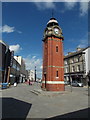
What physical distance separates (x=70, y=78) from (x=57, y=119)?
116 feet

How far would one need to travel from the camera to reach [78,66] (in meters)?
40.1

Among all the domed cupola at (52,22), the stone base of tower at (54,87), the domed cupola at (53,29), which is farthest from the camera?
the domed cupola at (52,22)

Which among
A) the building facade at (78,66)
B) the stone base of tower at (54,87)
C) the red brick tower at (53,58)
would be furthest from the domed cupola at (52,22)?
the building facade at (78,66)

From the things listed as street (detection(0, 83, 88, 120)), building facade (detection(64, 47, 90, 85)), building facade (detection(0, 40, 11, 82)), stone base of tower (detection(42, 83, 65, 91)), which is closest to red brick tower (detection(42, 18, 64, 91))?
stone base of tower (detection(42, 83, 65, 91))

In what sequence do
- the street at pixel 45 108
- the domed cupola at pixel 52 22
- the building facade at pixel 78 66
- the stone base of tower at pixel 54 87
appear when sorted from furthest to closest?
1. the building facade at pixel 78 66
2. the domed cupola at pixel 52 22
3. the stone base of tower at pixel 54 87
4. the street at pixel 45 108

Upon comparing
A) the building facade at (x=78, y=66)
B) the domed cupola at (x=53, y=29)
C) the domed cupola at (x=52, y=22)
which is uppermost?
the domed cupola at (x=52, y=22)

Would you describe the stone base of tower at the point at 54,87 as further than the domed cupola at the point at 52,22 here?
No

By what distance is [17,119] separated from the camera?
23.9ft

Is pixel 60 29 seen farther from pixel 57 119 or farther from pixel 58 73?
pixel 57 119

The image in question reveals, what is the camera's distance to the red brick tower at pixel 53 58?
65.2ft

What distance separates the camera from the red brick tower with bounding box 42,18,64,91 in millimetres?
19859

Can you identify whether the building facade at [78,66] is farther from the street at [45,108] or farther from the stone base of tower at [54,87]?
the street at [45,108]

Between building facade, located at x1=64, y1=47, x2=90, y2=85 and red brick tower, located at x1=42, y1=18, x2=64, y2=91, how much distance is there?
60.3ft

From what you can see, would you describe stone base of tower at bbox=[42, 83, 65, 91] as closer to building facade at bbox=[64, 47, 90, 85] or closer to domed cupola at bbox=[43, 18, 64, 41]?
domed cupola at bbox=[43, 18, 64, 41]
